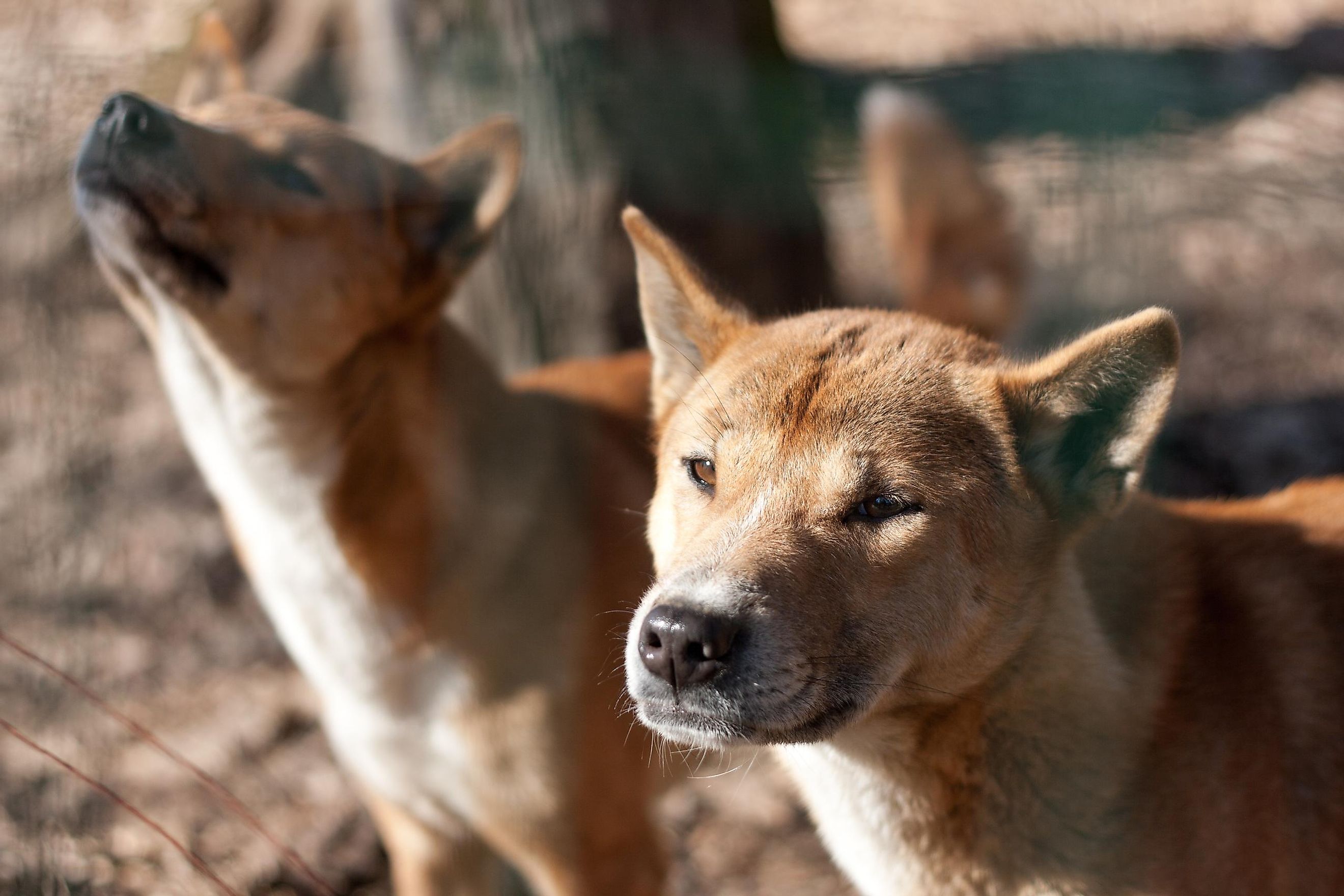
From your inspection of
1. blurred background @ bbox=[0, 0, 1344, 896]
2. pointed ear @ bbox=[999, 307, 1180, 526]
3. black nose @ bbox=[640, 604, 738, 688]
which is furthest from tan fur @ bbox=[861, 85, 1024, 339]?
black nose @ bbox=[640, 604, 738, 688]

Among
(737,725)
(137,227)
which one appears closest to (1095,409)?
(737,725)

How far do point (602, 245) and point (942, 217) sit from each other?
1326 mm

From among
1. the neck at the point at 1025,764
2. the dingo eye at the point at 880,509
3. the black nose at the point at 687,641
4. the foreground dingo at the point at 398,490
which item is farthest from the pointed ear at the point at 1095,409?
the foreground dingo at the point at 398,490

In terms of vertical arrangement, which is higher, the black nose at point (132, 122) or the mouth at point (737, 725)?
the black nose at point (132, 122)

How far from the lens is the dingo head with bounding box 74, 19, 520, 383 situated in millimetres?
2771

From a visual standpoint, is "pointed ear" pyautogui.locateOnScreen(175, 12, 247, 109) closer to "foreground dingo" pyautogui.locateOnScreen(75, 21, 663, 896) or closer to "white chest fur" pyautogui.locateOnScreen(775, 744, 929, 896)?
"foreground dingo" pyautogui.locateOnScreen(75, 21, 663, 896)

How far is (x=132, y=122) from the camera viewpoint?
107 inches

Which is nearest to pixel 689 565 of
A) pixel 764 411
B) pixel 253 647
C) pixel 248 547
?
pixel 764 411

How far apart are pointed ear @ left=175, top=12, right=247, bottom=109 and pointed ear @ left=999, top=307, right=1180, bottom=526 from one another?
2589 mm

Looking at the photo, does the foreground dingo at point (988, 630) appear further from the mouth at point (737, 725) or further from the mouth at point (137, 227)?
the mouth at point (137, 227)

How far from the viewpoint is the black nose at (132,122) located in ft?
8.88

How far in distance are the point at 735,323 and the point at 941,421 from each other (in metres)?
0.59

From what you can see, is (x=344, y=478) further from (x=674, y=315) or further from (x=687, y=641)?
(x=687, y=641)

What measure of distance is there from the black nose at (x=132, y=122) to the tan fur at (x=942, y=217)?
2427 millimetres
